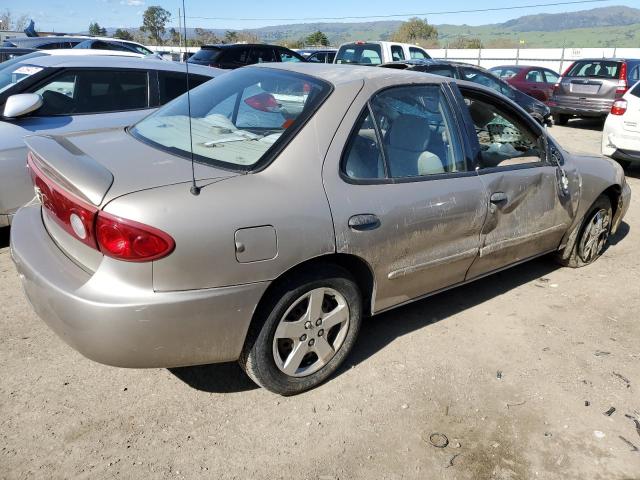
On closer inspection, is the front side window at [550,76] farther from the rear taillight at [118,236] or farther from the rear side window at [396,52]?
the rear taillight at [118,236]

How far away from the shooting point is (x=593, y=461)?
266 cm

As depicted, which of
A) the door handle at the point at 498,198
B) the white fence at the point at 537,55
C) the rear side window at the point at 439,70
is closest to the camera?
the door handle at the point at 498,198

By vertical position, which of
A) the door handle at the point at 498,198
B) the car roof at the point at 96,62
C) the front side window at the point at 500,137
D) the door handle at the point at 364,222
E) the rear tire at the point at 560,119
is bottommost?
the rear tire at the point at 560,119

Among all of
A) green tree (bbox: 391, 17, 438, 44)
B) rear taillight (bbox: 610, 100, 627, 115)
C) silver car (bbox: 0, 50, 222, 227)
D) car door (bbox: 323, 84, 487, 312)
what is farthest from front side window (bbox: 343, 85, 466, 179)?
green tree (bbox: 391, 17, 438, 44)

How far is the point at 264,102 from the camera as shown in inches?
127

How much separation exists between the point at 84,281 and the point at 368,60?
1283 cm

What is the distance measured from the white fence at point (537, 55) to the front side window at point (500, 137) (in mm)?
29404

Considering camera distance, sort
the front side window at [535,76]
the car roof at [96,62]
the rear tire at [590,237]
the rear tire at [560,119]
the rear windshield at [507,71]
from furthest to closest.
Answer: the rear windshield at [507,71]
the front side window at [535,76]
the rear tire at [560,119]
the car roof at [96,62]
the rear tire at [590,237]

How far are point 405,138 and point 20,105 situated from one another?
313 cm

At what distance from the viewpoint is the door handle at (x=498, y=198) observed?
3531 mm

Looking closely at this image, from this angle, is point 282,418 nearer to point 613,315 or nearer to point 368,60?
point 613,315

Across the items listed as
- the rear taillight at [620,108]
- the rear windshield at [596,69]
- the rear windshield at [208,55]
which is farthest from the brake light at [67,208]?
the rear windshield at [596,69]

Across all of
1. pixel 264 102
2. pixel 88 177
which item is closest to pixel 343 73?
pixel 264 102

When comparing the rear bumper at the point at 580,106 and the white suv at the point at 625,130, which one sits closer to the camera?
the white suv at the point at 625,130
